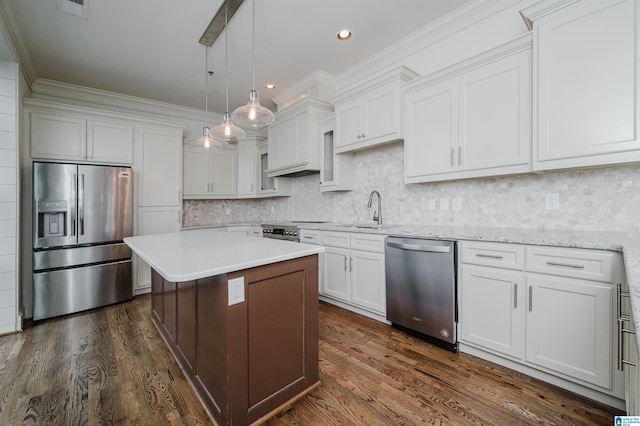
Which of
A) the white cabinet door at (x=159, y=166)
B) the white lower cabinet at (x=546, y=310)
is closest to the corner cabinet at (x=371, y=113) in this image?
the white lower cabinet at (x=546, y=310)

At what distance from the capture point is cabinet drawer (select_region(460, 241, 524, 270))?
1.82 m

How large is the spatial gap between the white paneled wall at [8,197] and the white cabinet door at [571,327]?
441 cm

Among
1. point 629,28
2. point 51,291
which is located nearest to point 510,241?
point 629,28

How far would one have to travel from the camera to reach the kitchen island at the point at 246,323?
4.36 feet

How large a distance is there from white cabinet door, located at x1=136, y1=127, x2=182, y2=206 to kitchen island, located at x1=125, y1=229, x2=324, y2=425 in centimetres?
230

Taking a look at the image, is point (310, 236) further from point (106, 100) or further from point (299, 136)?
point (106, 100)

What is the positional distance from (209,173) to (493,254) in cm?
442

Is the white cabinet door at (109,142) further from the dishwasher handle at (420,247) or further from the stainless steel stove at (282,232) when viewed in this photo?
the dishwasher handle at (420,247)

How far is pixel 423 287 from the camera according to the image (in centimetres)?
226

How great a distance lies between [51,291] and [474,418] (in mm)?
4050

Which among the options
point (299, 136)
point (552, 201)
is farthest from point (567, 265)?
point (299, 136)

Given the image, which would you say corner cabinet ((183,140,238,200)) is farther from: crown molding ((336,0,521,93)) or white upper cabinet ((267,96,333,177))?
crown molding ((336,0,521,93))

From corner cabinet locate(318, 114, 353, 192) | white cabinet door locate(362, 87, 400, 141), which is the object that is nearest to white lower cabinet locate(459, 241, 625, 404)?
white cabinet door locate(362, 87, 400, 141)

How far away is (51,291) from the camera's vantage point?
298 centimetres
